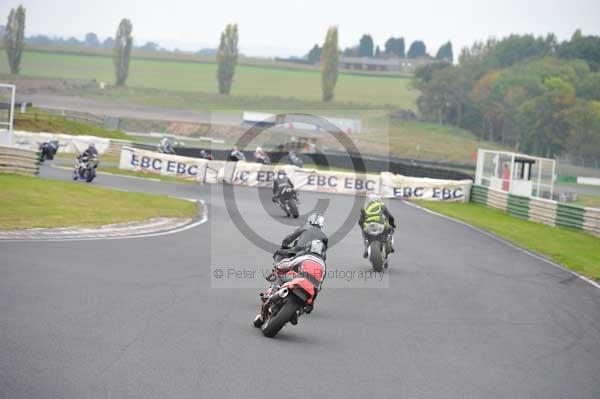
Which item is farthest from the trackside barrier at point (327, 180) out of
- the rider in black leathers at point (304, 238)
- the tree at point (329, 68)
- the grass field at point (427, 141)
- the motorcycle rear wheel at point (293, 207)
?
the tree at point (329, 68)

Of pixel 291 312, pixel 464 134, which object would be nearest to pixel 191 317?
pixel 291 312

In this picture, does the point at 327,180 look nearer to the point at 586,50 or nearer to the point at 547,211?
the point at 547,211

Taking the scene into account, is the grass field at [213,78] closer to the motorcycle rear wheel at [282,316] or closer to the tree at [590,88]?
the tree at [590,88]

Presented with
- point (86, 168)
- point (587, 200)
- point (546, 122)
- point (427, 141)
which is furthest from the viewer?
point (427, 141)

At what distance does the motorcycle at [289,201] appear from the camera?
82.3 feet

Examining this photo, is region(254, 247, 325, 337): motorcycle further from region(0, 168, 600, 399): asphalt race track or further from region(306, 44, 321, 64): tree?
region(306, 44, 321, 64): tree

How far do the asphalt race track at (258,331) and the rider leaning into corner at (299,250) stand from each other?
27.1 inches

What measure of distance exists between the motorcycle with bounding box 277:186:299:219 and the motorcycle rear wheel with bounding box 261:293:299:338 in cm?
1549

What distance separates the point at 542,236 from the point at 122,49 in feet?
278

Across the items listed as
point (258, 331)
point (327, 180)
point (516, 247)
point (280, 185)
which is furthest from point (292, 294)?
point (327, 180)

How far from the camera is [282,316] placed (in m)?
9.44

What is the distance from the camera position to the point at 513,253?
21219mm

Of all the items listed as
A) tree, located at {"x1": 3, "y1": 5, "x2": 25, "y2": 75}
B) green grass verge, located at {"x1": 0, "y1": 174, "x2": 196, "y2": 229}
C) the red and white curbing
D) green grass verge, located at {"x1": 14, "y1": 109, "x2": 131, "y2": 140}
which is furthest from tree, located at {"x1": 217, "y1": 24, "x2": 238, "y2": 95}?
the red and white curbing

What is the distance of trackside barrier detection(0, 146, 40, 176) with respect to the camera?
26.8 m
